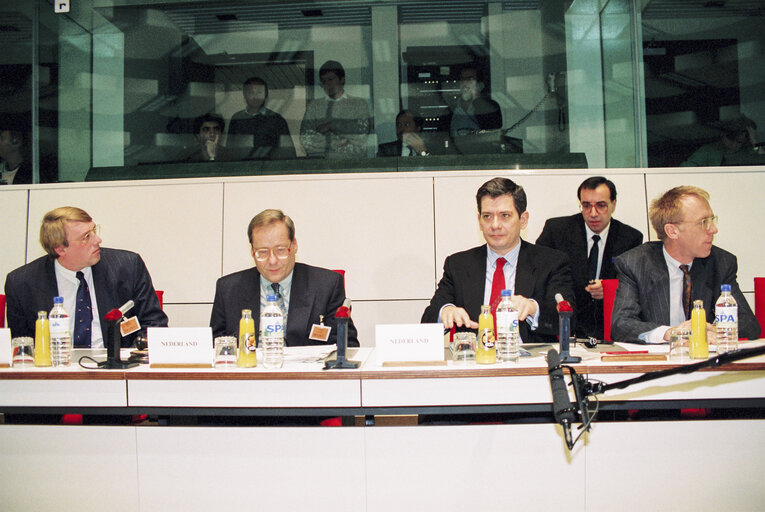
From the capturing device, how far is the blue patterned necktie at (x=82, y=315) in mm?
3045

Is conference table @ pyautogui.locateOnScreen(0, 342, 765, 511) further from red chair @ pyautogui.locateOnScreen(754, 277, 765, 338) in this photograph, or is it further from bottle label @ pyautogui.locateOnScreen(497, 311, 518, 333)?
red chair @ pyautogui.locateOnScreen(754, 277, 765, 338)

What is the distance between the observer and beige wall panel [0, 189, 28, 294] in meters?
4.45

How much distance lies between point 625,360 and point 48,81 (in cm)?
458

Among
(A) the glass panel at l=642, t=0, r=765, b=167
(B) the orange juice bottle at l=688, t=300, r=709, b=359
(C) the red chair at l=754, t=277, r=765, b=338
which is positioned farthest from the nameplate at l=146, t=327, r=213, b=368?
(A) the glass panel at l=642, t=0, r=765, b=167

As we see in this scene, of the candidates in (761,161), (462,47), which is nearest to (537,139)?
(462,47)

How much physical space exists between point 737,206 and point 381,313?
2.54m

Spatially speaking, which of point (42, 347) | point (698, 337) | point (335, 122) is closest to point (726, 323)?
point (698, 337)

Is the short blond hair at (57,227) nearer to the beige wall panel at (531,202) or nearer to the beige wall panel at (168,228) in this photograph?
the beige wall panel at (168,228)

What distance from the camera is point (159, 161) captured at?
4.61 m

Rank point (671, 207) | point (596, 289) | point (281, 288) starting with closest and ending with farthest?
point (671, 207)
point (281, 288)
point (596, 289)

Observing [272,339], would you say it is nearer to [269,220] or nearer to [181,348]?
[181,348]

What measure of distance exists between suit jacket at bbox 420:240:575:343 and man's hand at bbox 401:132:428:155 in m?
1.58

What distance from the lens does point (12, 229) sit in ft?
14.7

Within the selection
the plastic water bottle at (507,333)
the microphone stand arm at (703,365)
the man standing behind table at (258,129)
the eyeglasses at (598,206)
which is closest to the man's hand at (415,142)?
the man standing behind table at (258,129)
